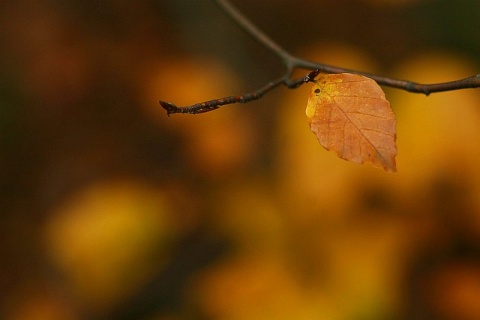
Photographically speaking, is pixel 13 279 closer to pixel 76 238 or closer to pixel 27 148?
pixel 76 238

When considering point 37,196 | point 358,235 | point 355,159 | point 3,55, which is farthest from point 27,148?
point 355,159

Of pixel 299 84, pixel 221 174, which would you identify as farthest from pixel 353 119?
pixel 221 174

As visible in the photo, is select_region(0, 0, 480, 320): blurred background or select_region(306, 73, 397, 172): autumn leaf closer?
select_region(306, 73, 397, 172): autumn leaf

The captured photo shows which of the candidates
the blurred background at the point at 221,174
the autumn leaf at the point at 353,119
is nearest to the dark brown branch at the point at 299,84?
the autumn leaf at the point at 353,119

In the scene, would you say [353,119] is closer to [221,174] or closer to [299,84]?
[299,84]

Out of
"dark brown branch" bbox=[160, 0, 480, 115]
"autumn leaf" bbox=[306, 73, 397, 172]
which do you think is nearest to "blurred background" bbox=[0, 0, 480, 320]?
"dark brown branch" bbox=[160, 0, 480, 115]

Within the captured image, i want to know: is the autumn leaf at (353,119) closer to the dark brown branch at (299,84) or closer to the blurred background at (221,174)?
the dark brown branch at (299,84)

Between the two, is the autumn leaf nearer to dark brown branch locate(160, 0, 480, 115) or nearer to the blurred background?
dark brown branch locate(160, 0, 480, 115)
